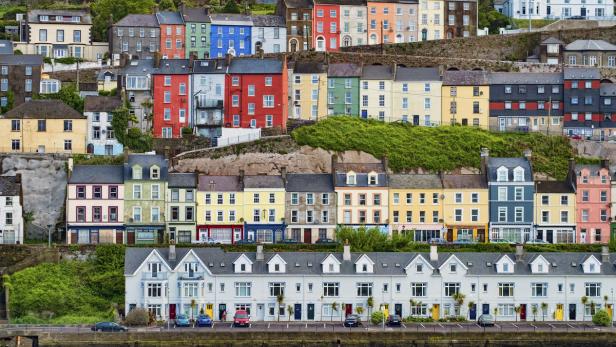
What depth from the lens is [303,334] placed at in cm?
7981

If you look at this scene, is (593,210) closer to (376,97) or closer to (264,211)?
(376,97)

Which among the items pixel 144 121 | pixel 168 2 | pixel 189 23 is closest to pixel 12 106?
pixel 144 121

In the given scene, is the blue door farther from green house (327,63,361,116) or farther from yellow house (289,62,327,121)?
green house (327,63,361,116)

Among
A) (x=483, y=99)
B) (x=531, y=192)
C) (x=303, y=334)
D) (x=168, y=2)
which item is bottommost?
(x=303, y=334)

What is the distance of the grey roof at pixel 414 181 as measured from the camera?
97.1 m

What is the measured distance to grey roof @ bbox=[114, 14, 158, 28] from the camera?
115438 mm

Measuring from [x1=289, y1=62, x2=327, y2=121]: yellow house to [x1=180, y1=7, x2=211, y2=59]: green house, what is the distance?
395 inches

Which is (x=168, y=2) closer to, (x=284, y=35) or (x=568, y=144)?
(x=284, y=35)

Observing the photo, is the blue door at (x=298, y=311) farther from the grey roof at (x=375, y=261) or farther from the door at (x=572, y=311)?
the door at (x=572, y=311)

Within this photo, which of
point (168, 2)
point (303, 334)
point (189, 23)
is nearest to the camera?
point (303, 334)

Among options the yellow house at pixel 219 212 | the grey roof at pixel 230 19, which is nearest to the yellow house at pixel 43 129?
the yellow house at pixel 219 212

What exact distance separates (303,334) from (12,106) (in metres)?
32.3

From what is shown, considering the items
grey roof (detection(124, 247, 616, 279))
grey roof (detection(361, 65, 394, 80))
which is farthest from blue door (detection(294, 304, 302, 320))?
grey roof (detection(361, 65, 394, 80))

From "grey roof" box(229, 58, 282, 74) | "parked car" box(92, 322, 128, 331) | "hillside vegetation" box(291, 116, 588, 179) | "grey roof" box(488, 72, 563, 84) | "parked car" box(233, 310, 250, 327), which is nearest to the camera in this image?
"parked car" box(92, 322, 128, 331)
